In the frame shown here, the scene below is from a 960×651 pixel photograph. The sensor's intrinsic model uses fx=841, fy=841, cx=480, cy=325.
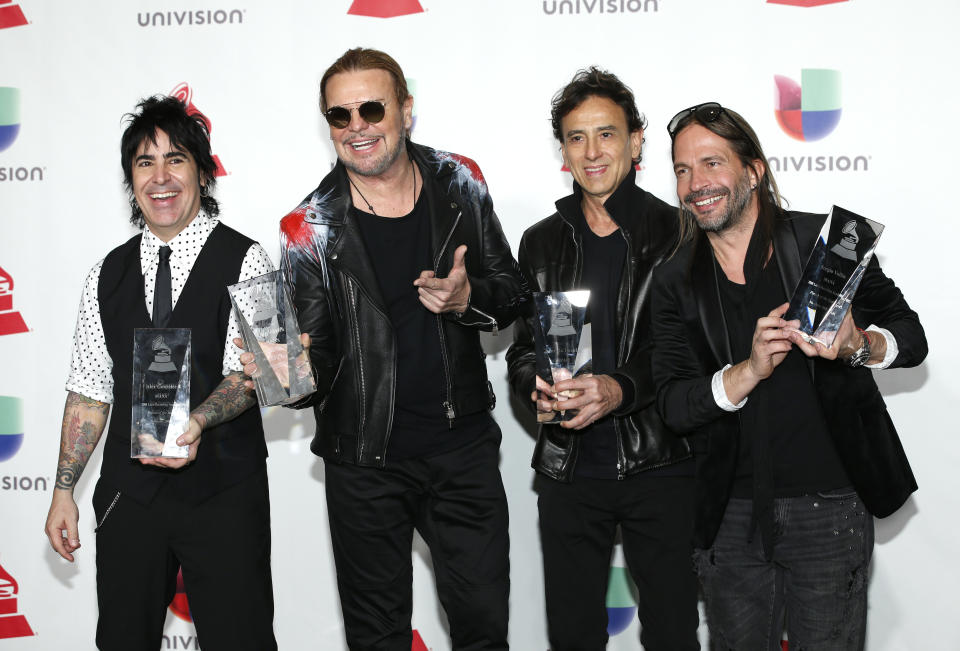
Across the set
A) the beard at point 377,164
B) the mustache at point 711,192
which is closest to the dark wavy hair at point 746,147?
the mustache at point 711,192

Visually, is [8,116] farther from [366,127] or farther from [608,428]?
[608,428]

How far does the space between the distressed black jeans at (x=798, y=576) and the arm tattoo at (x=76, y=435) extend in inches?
78.3

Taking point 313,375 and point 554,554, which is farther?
point 554,554

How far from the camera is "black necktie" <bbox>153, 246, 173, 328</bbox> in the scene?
259 centimetres

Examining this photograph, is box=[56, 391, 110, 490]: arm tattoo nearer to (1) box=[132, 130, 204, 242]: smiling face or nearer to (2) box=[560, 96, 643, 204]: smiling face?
(1) box=[132, 130, 204, 242]: smiling face

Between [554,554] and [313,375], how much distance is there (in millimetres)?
977

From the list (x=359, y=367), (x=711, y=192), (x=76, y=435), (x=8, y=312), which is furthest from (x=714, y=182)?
(x=8, y=312)

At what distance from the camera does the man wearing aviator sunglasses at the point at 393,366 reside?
8.77 ft

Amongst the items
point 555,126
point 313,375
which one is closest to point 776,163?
point 555,126

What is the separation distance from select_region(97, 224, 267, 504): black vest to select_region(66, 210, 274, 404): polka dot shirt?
29mm

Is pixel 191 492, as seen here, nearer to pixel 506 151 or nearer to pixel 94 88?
Answer: pixel 506 151

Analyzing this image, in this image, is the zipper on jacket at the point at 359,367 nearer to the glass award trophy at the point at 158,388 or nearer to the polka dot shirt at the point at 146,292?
the polka dot shirt at the point at 146,292

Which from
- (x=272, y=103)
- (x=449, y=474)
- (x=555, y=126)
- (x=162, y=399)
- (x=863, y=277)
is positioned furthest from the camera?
(x=272, y=103)

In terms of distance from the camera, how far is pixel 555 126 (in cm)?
298
